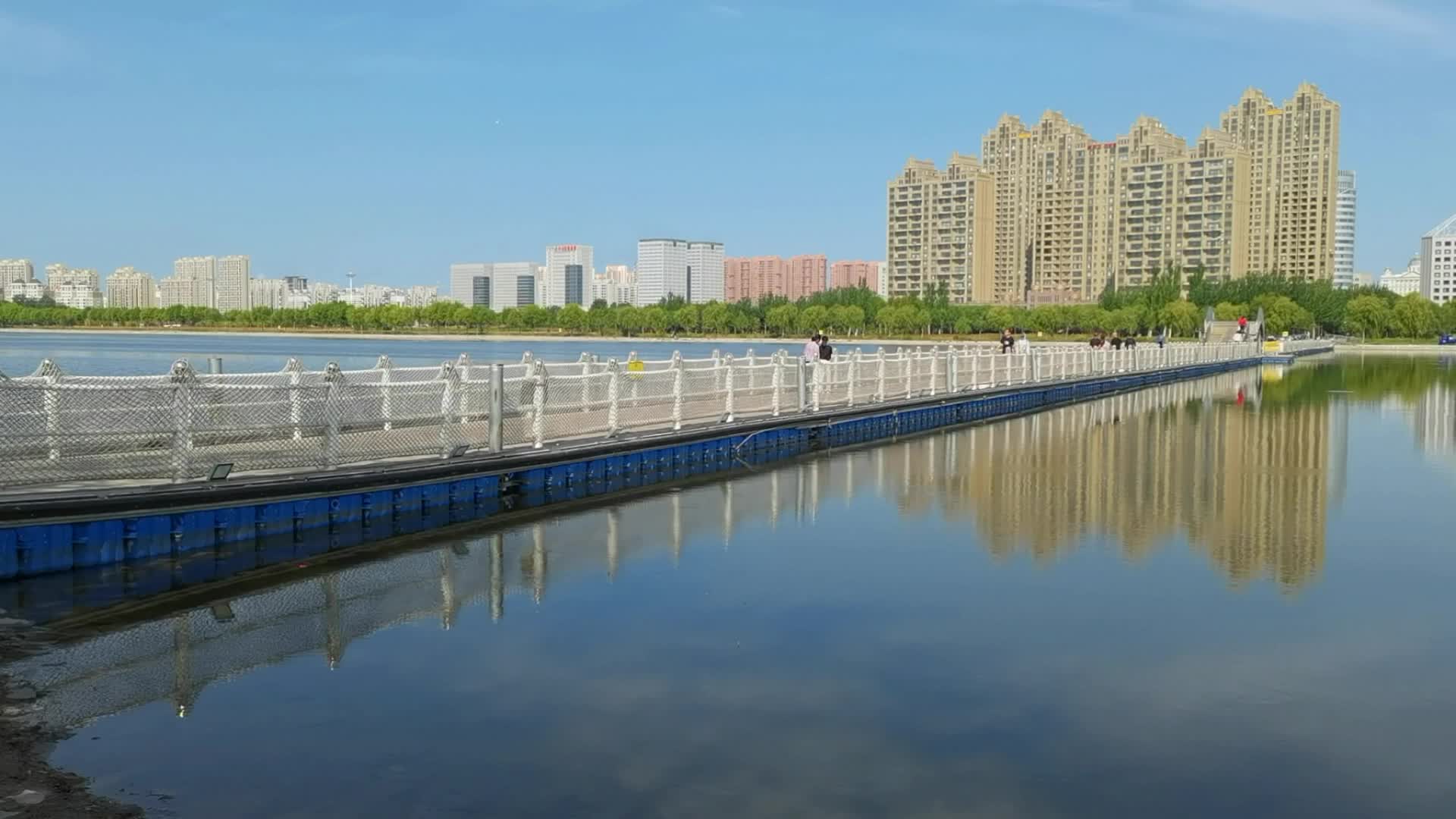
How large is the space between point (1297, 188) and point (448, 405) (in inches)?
7420

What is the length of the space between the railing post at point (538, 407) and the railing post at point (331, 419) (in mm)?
3395

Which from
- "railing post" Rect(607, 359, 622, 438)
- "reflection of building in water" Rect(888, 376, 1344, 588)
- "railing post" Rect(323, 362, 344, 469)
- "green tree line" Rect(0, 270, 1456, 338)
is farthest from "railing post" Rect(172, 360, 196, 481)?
"green tree line" Rect(0, 270, 1456, 338)

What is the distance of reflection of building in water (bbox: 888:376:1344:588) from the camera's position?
12.6 meters

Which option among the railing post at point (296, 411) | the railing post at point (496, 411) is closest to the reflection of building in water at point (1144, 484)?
the railing post at point (496, 411)

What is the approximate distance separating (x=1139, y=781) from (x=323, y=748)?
383 cm

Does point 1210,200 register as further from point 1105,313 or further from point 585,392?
point 585,392

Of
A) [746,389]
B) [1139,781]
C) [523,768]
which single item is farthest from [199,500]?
[746,389]

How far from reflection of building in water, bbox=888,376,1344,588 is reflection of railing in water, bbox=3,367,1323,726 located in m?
0.06

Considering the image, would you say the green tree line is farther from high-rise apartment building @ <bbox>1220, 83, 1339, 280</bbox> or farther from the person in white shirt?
the person in white shirt

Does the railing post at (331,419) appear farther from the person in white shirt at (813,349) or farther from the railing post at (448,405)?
the person in white shirt at (813,349)

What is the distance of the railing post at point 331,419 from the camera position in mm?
13281

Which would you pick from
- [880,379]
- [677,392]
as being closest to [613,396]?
[677,392]

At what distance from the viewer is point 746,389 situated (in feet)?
73.2

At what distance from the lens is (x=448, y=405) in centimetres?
1526
